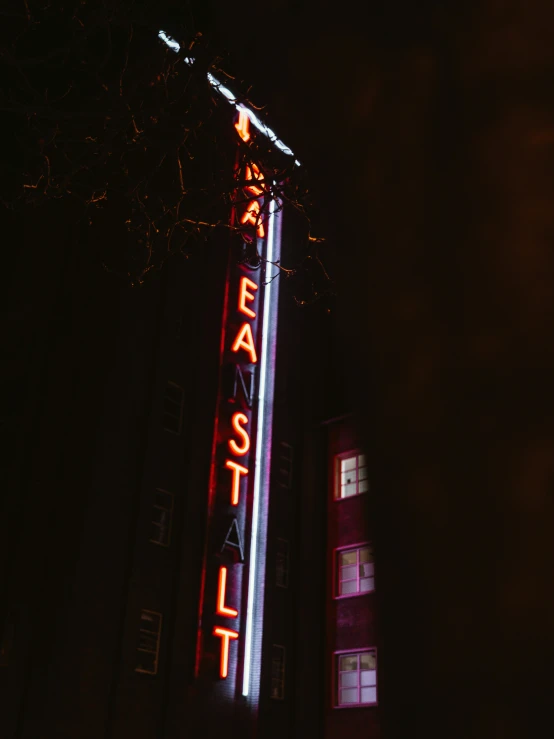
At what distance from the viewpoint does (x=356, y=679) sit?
70.8ft

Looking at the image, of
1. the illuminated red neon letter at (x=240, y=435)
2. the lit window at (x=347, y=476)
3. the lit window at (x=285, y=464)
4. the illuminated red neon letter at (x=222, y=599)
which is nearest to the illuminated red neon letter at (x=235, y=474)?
the illuminated red neon letter at (x=240, y=435)

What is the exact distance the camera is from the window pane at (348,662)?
2184 centimetres

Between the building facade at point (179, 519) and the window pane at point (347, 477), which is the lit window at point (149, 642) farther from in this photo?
the window pane at point (347, 477)

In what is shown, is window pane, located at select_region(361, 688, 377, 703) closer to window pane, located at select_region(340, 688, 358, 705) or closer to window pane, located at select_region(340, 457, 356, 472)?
window pane, located at select_region(340, 688, 358, 705)

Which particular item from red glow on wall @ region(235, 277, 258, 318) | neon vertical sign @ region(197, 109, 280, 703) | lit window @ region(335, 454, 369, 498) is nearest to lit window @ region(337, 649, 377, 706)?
neon vertical sign @ region(197, 109, 280, 703)

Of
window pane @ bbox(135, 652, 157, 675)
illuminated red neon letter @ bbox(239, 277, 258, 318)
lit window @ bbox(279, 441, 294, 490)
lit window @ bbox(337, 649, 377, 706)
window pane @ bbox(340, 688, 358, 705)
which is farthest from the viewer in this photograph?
illuminated red neon letter @ bbox(239, 277, 258, 318)

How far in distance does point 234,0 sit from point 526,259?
1.39 metres

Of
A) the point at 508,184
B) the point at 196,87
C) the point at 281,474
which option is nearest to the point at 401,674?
the point at 508,184

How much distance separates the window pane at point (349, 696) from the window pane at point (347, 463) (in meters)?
6.85

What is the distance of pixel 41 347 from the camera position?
18.9 meters

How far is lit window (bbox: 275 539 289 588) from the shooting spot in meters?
22.0

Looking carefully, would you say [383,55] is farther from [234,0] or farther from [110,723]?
[110,723]

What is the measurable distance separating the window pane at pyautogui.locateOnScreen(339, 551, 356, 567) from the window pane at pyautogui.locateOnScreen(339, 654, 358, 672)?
9.12 feet

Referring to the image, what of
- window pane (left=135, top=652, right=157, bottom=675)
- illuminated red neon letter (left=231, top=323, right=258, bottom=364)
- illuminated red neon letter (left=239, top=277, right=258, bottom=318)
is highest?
illuminated red neon letter (left=239, top=277, right=258, bottom=318)
